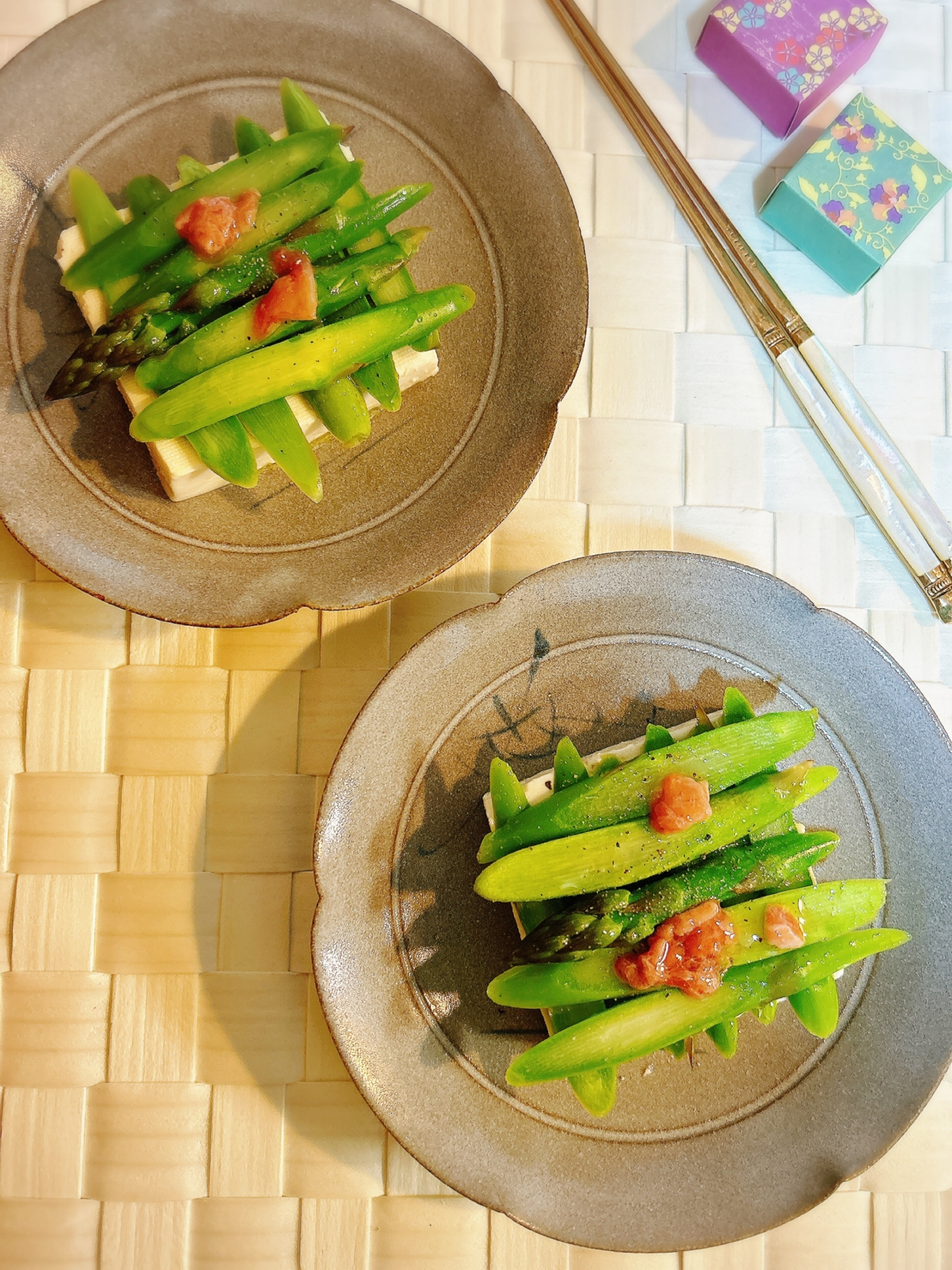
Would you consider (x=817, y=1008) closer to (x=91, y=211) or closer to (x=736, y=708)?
(x=736, y=708)

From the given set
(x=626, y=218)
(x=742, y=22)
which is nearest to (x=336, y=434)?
(x=626, y=218)

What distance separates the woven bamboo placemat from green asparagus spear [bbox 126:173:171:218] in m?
0.69

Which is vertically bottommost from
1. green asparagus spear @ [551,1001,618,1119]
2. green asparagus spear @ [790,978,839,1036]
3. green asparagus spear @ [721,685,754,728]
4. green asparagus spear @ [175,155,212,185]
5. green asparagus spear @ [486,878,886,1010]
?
green asparagus spear @ [551,1001,618,1119]

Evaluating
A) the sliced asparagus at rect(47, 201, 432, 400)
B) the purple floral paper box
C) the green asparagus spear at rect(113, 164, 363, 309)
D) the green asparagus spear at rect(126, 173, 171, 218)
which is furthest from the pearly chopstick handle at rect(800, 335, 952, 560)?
the green asparagus spear at rect(126, 173, 171, 218)

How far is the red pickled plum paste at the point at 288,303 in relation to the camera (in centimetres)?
195

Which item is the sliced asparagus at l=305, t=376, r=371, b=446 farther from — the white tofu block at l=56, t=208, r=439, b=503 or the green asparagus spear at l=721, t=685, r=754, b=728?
the green asparagus spear at l=721, t=685, r=754, b=728

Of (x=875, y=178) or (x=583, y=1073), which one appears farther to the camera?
(x=875, y=178)

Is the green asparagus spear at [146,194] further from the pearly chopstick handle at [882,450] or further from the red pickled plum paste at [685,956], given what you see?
the red pickled plum paste at [685,956]

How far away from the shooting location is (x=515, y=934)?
2.09 m

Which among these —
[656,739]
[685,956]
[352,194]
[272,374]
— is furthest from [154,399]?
[685,956]

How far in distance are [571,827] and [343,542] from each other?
81 cm

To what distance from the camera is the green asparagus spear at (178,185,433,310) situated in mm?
1974

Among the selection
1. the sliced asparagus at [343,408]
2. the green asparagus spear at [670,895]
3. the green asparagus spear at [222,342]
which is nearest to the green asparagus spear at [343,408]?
the sliced asparagus at [343,408]

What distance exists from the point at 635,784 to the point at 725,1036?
0.57 metres
